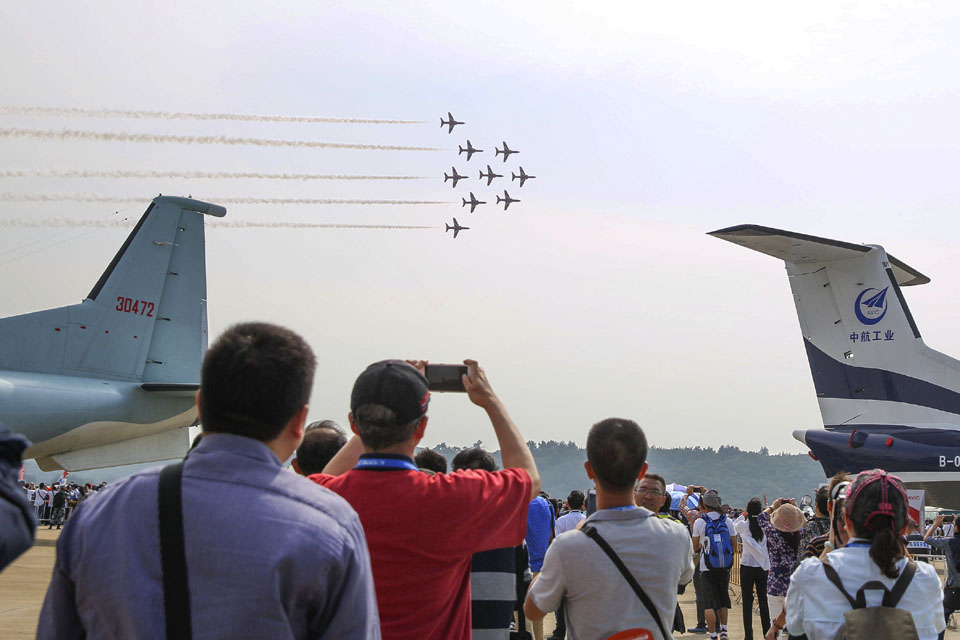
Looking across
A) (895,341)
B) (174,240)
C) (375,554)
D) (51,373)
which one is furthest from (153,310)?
(375,554)

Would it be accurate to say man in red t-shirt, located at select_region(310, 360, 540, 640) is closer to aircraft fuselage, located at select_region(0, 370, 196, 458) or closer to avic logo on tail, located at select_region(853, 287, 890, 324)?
avic logo on tail, located at select_region(853, 287, 890, 324)

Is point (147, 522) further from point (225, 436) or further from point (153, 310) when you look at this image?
point (153, 310)

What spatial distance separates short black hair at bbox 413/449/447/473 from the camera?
5840 mm

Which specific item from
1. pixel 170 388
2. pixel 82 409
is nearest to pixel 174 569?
pixel 82 409

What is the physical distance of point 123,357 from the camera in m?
21.1

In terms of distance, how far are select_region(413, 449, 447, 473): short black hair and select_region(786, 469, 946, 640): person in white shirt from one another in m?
2.73

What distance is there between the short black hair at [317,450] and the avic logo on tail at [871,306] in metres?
15.9

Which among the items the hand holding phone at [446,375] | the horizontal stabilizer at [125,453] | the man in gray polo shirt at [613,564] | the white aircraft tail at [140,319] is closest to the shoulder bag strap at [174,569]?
the hand holding phone at [446,375]

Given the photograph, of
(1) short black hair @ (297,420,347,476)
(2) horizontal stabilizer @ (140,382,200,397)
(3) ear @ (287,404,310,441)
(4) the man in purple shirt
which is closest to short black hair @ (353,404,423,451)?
(3) ear @ (287,404,310,441)

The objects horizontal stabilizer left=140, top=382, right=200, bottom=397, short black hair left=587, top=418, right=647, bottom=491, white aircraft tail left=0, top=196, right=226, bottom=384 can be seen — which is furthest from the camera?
horizontal stabilizer left=140, top=382, right=200, bottom=397

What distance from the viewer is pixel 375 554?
3080 millimetres

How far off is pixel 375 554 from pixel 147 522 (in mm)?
1147

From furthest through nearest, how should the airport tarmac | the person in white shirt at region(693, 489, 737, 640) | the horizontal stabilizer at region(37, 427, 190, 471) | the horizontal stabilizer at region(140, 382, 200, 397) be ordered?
the horizontal stabilizer at region(140, 382, 200, 397), the horizontal stabilizer at region(37, 427, 190, 471), the person in white shirt at region(693, 489, 737, 640), the airport tarmac

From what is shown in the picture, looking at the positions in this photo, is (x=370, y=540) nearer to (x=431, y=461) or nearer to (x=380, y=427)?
(x=380, y=427)
